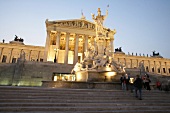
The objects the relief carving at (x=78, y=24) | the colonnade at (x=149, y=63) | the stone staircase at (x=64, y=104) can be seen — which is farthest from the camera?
the colonnade at (x=149, y=63)

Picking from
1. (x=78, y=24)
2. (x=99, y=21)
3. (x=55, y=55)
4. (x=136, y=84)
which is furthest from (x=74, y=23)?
(x=136, y=84)

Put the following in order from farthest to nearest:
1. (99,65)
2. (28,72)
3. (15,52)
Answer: (15,52)
(28,72)
(99,65)

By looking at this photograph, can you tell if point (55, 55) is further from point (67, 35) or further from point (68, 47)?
point (67, 35)

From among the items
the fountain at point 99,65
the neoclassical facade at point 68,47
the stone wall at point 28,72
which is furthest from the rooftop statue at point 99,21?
the neoclassical facade at point 68,47

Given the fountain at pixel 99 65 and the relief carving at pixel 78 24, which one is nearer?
the fountain at pixel 99 65

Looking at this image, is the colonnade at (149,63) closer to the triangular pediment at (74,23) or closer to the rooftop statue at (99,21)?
the triangular pediment at (74,23)

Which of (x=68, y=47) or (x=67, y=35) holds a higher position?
(x=67, y=35)

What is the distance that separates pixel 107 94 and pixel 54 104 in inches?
126

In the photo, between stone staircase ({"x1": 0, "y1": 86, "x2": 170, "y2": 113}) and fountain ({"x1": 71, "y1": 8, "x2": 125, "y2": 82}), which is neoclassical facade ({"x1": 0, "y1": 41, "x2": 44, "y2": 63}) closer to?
fountain ({"x1": 71, "y1": 8, "x2": 125, "y2": 82})

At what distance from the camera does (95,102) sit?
20.0ft

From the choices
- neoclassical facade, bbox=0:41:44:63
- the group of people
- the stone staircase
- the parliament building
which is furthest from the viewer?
neoclassical facade, bbox=0:41:44:63

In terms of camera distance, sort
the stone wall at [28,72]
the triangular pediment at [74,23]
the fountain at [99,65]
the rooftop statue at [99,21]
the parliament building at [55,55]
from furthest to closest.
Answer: the triangular pediment at [74,23] < the parliament building at [55,55] < the stone wall at [28,72] < the rooftop statue at [99,21] < the fountain at [99,65]

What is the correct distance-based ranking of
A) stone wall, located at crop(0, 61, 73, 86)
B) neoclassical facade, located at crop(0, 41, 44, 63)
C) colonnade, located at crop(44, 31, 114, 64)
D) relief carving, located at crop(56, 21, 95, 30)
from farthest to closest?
neoclassical facade, located at crop(0, 41, 44, 63) < relief carving, located at crop(56, 21, 95, 30) < colonnade, located at crop(44, 31, 114, 64) < stone wall, located at crop(0, 61, 73, 86)

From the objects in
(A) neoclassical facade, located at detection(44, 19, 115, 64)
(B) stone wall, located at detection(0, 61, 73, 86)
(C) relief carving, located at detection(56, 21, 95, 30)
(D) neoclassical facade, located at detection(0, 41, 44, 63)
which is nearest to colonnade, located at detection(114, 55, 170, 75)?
(A) neoclassical facade, located at detection(44, 19, 115, 64)
